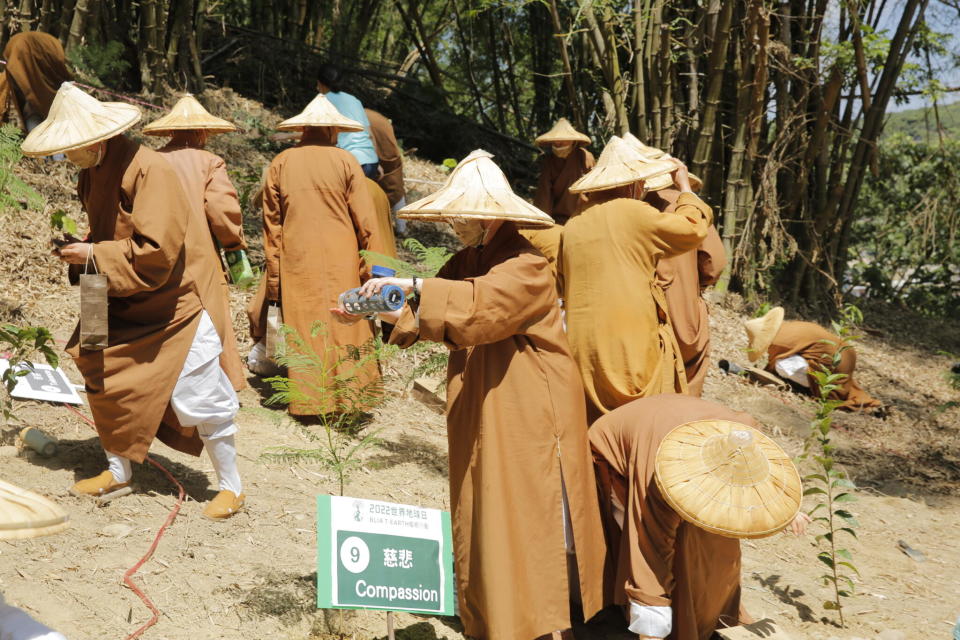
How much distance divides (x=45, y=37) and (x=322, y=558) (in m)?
6.04

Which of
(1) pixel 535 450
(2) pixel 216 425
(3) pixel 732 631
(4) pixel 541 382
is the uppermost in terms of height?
(4) pixel 541 382

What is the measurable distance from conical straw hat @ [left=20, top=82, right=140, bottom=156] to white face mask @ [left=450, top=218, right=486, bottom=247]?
138cm

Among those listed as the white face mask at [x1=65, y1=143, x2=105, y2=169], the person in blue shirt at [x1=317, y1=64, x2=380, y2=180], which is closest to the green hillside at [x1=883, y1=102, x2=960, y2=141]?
the person in blue shirt at [x1=317, y1=64, x2=380, y2=180]

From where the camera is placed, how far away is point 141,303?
3.71 metres

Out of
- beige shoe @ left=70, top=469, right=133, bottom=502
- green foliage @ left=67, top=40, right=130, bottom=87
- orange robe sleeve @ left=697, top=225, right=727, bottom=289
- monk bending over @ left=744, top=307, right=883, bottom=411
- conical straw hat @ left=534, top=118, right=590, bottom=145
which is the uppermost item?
green foliage @ left=67, top=40, right=130, bottom=87

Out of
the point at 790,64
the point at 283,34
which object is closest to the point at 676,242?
the point at 790,64

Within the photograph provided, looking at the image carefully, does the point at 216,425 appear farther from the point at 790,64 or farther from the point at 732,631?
the point at 790,64

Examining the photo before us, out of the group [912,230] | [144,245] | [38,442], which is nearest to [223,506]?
[38,442]

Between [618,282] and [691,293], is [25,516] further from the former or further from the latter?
[691,293]

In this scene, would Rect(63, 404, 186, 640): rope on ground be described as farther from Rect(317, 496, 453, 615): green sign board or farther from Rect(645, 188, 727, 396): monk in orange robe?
Rect(645, 188, 727, 396): monk in orange robe

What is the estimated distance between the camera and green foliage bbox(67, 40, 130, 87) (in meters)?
7.93

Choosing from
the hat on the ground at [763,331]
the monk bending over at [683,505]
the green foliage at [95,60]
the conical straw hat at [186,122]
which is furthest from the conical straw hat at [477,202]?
the green foliage at [95,60]

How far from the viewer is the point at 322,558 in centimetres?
271

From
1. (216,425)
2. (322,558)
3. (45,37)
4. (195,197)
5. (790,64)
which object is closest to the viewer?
(322,558)
